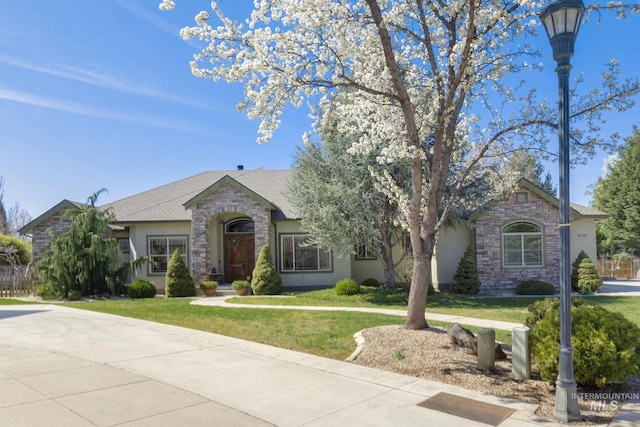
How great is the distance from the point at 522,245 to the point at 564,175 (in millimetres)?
14840

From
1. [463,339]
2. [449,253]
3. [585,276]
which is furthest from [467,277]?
[463,339]

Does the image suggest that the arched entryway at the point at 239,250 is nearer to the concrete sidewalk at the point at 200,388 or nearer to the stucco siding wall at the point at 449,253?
the stucco siding wall at the point at 449,253

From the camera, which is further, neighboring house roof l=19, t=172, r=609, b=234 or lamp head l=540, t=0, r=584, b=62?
neighboring house roof l=19, t=172, r=609, b=234

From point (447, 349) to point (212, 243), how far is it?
14.7m

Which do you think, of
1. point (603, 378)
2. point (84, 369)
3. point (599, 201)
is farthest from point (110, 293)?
point (599, 201)

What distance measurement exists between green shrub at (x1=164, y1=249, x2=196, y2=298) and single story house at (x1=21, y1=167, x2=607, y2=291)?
0.97 m

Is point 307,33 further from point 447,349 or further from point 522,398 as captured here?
point 522,398

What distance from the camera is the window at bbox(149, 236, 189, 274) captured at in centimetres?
2011

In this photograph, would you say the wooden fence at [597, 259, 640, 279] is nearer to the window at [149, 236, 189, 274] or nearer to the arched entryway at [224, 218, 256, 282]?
the arched entryway at [224, 218, 256, 282]

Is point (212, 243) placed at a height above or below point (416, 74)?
below

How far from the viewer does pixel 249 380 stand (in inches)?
259

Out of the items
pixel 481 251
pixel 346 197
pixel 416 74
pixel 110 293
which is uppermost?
pixel 416 74

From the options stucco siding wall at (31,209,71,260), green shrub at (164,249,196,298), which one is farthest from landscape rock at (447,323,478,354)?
stucco siding wall at (31,209,71,260)

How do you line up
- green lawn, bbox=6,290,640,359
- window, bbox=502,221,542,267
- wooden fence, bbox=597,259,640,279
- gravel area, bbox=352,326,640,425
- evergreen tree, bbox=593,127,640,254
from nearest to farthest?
gravel area, bbox=352,326,640,425 < green lawn, bbox=6,290,640,359 < window, bbox=502,221,542,267 < wooden fence, bbox=597,259,640,279 < evergreen tree, bbox=593,127,640,254
